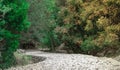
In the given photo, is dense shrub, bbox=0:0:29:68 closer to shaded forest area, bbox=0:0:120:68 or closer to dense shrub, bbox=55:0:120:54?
shaded forest area, bbox=0:0:120:68

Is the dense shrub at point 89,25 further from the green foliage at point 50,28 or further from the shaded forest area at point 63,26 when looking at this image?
the green foliage at point 50,28

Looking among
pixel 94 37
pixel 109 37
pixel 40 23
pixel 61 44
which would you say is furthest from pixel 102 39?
pixel 61 44

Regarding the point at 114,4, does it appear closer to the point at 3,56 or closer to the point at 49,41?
the point at 3,56

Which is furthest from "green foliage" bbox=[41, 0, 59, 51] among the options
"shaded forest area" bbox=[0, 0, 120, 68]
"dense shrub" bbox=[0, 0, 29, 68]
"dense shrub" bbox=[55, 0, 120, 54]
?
"dense shrub" bbox=[0, 0, 29, 68]

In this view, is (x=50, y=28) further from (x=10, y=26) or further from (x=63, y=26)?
(x=10, y=26)

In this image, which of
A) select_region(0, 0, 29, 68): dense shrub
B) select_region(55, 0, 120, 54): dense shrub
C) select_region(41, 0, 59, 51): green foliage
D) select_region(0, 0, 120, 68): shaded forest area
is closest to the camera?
select_region(0, 0, 29, 68): dense shrub

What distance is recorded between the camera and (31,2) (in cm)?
2700

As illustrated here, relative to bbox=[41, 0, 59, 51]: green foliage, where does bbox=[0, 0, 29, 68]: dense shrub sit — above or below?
above

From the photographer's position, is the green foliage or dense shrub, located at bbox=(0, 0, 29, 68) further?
the green foliage

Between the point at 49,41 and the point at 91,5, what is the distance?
13086 mm

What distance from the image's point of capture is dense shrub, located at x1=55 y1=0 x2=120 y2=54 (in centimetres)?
2228

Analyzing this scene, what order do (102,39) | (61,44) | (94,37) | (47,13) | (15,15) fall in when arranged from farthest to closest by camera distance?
(61,44), (47,13), (94,37), (102,39), (15,15)

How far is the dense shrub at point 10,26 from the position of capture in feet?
51.6

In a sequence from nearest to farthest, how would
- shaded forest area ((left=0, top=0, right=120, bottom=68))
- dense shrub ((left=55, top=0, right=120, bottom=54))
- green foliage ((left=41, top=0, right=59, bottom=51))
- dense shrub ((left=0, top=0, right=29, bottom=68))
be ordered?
dense shrub ((left=0, top=0, right=29, bottom=68)), shaded forest area ((left=0, top=0, right=120, bottom=68)), dense shrub ((left=55, top=0, right=120, bottom=54)), green foliage ((left=41, top=0, right=59, bottom=51))
